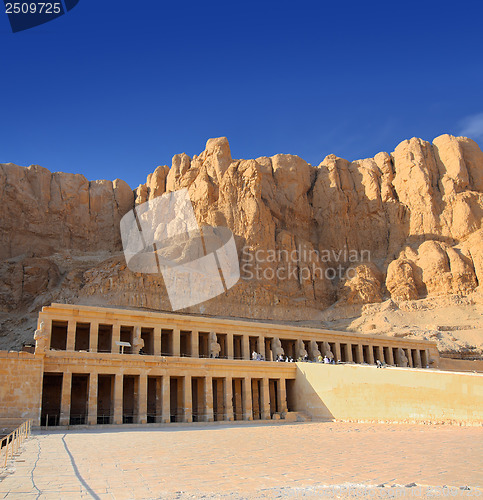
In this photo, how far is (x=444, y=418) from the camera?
21.9 meters

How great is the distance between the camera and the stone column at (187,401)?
26312 millimetres

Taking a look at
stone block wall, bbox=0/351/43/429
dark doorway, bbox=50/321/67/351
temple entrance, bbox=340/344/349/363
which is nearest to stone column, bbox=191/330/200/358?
dark doorway, bbox=50/321/67/351

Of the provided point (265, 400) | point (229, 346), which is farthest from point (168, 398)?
point (229, 346)

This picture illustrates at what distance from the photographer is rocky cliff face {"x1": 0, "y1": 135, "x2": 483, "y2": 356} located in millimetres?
55438

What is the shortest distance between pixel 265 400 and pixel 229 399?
2531 mm

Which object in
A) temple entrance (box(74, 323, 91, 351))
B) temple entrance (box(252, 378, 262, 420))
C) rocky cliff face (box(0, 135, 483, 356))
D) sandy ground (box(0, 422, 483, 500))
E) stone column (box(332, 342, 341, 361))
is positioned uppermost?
rocky cliff face (box(0, 135, 483, 356))

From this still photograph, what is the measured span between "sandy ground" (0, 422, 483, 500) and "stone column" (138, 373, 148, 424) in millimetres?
9222

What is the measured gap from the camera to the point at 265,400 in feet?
97.6

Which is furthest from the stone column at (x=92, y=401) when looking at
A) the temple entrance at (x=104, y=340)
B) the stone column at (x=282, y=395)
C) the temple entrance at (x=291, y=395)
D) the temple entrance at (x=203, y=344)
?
the temple entrance at (x=291, y=395)

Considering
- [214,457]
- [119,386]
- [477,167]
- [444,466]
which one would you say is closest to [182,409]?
[119,386]

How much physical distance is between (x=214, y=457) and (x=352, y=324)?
145 feet

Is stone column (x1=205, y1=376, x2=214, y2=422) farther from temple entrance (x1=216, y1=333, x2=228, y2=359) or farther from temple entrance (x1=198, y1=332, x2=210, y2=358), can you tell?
temple entrance (x1=216, y1=333, x2=228, y2=359)

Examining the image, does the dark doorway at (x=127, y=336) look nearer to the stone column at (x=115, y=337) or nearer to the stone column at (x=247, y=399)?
the stone column at (x=115, y=337)

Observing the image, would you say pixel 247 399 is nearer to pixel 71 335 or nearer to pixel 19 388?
pixel 71 335
